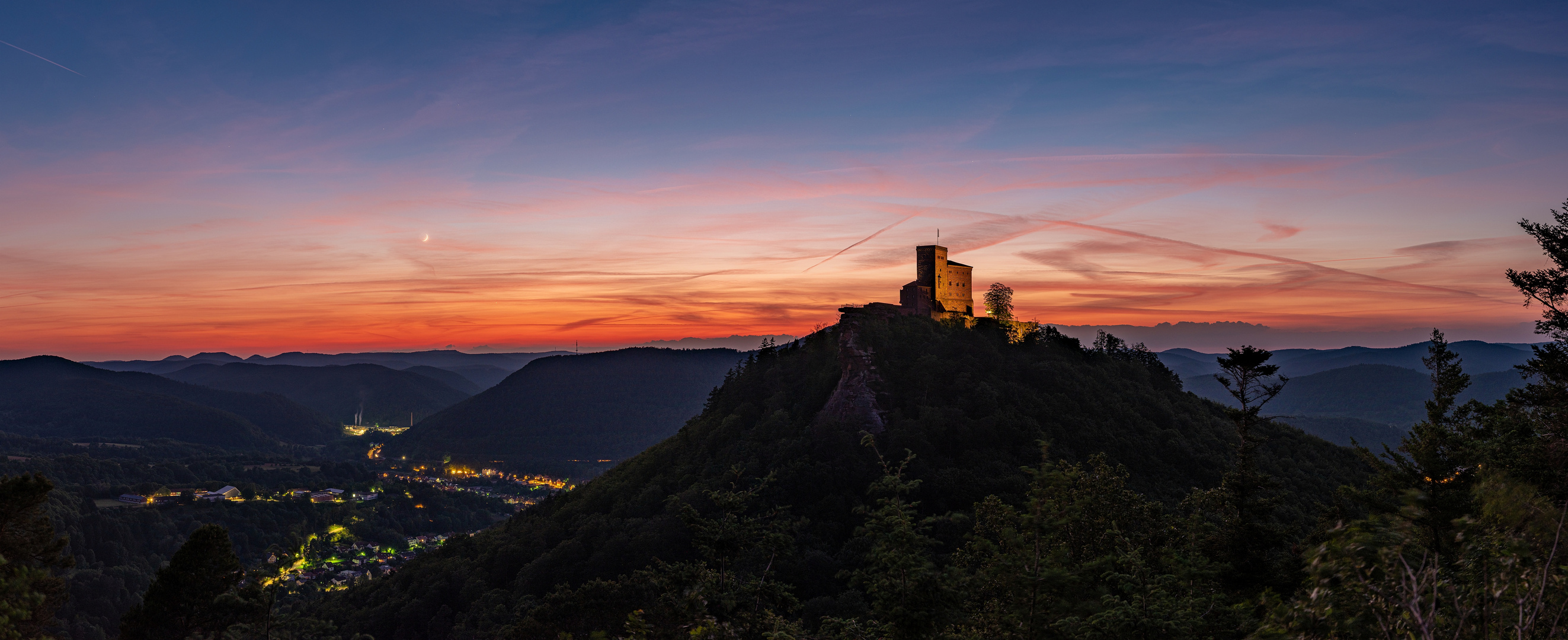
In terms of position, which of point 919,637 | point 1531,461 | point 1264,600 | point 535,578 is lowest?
point 535,578

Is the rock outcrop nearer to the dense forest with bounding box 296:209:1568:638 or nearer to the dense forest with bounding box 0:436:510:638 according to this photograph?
the dense forest with bounding box 296:209:1568:638

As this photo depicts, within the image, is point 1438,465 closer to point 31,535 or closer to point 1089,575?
point 1089,575

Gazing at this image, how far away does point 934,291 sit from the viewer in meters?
87.3

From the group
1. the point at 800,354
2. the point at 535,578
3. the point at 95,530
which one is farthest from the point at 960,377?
the point at 95,530

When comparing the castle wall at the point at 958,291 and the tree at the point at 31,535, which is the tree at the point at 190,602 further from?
the castle wall at the point at 958,291

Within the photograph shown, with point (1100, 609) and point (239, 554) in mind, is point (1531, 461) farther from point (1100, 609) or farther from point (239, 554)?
point (239, 554)

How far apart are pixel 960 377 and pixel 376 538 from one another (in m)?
137

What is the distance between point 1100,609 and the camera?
47.8 ft

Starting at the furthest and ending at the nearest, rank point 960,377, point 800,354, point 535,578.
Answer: point 800,354 < point 960,377 < point 535,578

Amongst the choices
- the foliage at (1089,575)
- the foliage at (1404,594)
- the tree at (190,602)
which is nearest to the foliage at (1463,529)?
the foliage at (1404,594)

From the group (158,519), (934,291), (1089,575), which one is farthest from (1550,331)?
(158,519)

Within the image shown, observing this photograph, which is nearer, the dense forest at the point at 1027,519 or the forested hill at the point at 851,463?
the dense forest at the point at 1027,519

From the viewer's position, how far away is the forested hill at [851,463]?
198ft

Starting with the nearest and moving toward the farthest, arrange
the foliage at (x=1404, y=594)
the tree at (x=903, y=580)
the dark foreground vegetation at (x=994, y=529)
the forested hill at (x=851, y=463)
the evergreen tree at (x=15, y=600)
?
the foliage at (x=1404, y=594) → the dark foreground vegetation at (x=994, y=529) → the evergreen tree at (x=15, y=600) → the tree at (x=903, y=580) → the forested hill at (x=851, y=463)
